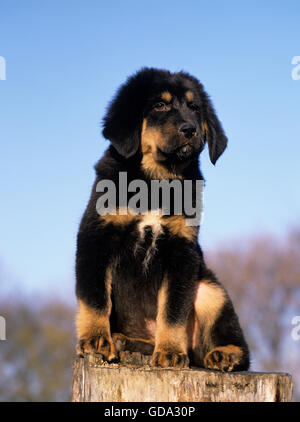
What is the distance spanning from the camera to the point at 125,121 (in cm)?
452

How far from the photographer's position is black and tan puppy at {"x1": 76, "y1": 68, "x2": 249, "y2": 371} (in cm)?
407

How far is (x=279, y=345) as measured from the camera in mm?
21656

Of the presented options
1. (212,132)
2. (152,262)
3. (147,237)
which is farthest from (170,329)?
(212,132)

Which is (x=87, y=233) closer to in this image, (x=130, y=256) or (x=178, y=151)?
(x=130, y=256)

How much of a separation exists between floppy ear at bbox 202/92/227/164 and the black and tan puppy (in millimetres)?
22

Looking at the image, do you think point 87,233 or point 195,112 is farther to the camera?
point 195,112

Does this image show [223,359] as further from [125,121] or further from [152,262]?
[125,121]

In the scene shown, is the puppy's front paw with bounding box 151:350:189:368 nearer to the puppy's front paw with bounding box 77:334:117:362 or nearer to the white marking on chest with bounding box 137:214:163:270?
the puppy's front paw with bounding box 77:334:117:362

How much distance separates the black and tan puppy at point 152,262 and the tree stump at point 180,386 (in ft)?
1.67

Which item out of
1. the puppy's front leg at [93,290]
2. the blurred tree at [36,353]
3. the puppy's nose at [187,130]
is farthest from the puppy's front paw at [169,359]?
the blurred tree at [36,353]

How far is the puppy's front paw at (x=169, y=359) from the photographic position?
12.5 ft

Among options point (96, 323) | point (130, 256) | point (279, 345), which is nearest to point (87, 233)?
point (130, 256)
